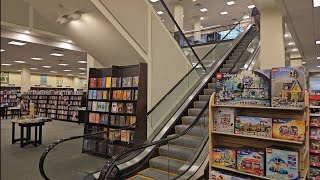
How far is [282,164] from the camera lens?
266 centimetres

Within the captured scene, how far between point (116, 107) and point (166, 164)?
96.2 inches

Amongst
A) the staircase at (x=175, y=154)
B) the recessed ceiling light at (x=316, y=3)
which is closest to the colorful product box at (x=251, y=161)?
the staircase at (x=175, y=154)

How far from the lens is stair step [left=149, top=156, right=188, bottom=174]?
13.4ft

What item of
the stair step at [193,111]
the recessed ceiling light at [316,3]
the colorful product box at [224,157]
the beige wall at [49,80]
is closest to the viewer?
the colorful product box at [224,157]

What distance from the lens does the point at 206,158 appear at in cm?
392

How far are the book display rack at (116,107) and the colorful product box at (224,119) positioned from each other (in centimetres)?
248

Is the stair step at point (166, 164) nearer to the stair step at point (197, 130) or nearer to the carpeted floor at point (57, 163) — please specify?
the stair step at point (197, 130)

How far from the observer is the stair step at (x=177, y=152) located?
168 inches

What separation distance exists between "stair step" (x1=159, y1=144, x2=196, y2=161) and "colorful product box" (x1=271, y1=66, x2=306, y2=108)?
1952 millimetres

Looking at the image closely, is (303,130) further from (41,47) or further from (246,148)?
(41,47)

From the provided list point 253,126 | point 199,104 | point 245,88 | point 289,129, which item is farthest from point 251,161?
point 199,104

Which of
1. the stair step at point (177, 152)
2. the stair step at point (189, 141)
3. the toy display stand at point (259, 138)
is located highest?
the toy display stand at point (259, 138)

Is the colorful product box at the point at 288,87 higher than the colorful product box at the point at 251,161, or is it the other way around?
the colorful product box at the point at 288,87

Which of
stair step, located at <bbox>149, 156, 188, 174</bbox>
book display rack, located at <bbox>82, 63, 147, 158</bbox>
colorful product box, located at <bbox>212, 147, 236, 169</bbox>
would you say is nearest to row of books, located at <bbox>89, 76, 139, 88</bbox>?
book display rack, located at <bbox>82, 63, 147, 158</bbox>
